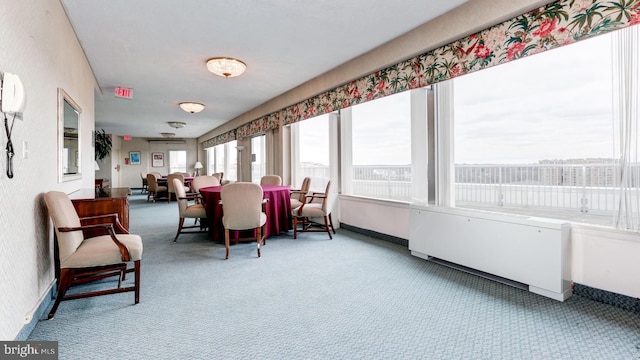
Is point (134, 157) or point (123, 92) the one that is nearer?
point (123, 92)

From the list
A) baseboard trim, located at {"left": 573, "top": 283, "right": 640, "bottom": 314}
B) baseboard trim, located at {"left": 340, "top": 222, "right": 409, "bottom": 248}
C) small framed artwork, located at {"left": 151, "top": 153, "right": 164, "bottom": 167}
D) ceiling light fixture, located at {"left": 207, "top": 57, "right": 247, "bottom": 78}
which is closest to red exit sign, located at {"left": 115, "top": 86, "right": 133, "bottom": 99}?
ceiling light fixture, located at {"left": 207, "top": 57, "right": 247, "bottom": 78}

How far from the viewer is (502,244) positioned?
2.80 m

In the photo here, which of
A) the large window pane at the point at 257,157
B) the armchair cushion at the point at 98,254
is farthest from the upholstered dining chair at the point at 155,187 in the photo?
the armchair cushion at the point at 98,254

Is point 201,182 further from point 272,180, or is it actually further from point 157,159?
point 157,159

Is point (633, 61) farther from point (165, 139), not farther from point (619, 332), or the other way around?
point (165, 139)

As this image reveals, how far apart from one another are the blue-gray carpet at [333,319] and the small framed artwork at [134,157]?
14.0 meters

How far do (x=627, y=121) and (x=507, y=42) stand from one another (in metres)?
1.13

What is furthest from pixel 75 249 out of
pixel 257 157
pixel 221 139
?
pixel 221 139

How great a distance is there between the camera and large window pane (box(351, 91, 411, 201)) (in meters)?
4.59

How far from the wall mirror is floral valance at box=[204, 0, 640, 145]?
3569mm

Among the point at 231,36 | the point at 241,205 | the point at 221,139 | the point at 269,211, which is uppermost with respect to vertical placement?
the point at 231,36

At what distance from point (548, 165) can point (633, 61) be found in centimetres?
104

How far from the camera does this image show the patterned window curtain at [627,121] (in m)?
2.20

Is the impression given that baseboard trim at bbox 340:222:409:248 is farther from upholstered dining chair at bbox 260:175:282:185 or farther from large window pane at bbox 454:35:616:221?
upholstered dining chair at bbox 260:175:282:185
